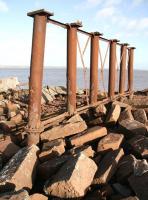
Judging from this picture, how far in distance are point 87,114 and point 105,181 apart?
365 centimetres

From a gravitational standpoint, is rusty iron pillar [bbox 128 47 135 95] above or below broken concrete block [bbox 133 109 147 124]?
above

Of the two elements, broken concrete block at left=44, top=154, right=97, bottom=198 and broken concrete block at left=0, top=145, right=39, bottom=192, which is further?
broken concrete block at left=0, top=145, right=39, bottom=192

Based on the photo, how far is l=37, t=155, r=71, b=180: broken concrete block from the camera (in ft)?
16.4

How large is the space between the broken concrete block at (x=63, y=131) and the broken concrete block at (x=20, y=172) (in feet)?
3.00

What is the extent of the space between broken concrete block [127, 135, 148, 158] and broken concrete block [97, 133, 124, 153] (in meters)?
0.20

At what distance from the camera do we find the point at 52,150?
5.50 metres

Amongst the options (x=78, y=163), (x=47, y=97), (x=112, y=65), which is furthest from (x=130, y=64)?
(x=78, y=163)

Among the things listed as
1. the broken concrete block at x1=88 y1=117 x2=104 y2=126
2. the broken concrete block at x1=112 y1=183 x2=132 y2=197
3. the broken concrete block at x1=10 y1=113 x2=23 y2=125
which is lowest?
the broken concrete block at x1=112 y1=183 x2=132 y2=197

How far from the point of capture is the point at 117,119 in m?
7.26

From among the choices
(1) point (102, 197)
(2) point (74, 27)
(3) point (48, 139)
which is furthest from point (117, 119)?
(1) point (102, 197)

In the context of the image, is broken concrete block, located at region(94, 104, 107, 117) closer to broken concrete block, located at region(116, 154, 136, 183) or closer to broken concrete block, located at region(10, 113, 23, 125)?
broken concrete block, located at region(10, 113, 23, 125)

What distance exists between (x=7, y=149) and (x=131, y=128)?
2.38m

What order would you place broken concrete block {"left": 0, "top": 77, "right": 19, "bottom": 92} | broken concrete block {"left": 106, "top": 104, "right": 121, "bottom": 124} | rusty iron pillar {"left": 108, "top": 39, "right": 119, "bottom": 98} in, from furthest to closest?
broken concrete block {"left": 0, "top": 77, "right": 19, "bottom": 92} < rusty iron pillar {"left": 108, "top": 39, "right": 119, "bottom": 98} < broken concrete block {"left": 106, "top": 104, "right": 121, "bottom": 124}

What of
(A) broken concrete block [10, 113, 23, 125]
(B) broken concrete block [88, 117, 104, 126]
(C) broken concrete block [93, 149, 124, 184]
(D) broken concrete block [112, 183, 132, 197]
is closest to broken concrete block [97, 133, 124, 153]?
(C) broken concrete block [93, 149, 124, 184]
